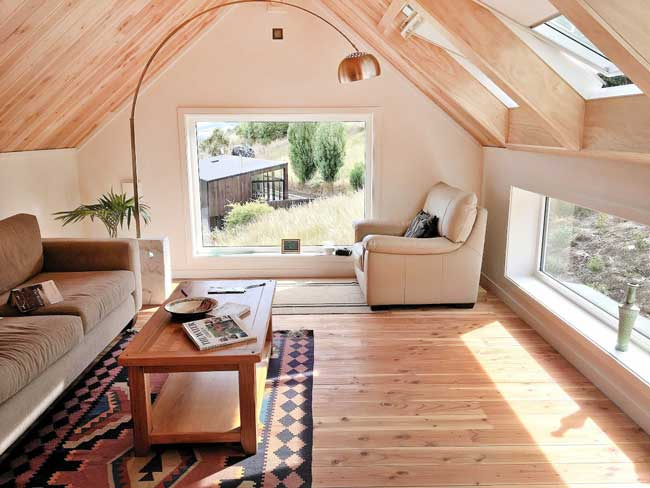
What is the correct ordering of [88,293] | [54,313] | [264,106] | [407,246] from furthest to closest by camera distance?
1. [264,106]
2. [407,246]
3. [88,293]
4. [54,313]

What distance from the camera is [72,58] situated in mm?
3270

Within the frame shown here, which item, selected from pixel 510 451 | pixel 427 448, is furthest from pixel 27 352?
pixel 510 451

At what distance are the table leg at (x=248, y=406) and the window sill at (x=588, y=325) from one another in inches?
73.6

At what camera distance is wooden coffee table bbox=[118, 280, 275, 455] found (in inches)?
89.1

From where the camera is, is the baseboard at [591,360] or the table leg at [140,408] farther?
the baseboard at [591,360]

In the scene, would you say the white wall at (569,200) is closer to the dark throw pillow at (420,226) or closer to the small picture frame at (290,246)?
the dark throw pillow at (420,226)

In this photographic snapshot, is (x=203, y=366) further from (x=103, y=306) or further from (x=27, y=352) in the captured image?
(x=103, y=306)

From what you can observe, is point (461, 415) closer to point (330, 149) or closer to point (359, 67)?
point (359, 67)

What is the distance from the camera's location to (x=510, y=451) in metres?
2.38

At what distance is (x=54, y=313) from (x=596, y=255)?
3237 millimetres

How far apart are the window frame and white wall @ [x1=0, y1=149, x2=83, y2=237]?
3.92 m

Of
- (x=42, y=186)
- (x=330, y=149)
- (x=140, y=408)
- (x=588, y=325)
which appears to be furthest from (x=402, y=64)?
(x=140, y=408)

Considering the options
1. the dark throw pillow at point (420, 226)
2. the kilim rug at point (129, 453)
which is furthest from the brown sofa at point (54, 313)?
Answer: the dark throw pillow at point (420, 226)

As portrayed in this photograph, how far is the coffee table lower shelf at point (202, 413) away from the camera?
7.58 ft
